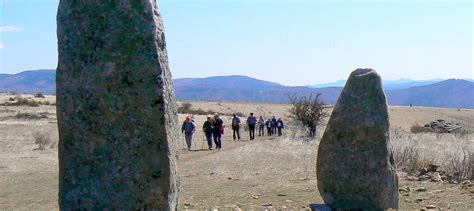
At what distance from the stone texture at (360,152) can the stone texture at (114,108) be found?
14.6 feet

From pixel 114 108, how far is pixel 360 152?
5024mm

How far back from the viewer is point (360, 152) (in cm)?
1080

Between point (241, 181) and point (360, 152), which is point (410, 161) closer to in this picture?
point (241, 181)

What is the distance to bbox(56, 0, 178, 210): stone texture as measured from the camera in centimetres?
702

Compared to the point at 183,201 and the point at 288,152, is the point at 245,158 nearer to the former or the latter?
the point at 288,152

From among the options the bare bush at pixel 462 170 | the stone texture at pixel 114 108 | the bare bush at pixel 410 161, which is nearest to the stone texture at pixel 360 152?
the bare bush at pixel 462 170

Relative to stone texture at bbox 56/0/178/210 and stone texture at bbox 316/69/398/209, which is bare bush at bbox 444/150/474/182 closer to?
stone texture at bbox 316/69/398/209

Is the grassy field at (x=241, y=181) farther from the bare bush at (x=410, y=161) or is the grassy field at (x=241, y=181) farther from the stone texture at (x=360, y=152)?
the stone texture at (x=360, y=152)

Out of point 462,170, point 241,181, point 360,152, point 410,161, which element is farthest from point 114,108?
point 410,161

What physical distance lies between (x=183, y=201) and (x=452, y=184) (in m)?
5.77

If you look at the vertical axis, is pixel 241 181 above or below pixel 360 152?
below

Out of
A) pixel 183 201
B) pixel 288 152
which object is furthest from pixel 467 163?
pixel 288 152

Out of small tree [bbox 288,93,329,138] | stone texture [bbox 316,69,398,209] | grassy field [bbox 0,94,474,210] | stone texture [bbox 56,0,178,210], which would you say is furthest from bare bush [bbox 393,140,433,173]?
small tree [bbox 288,93,329,138]

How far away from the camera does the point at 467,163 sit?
1511 cm
